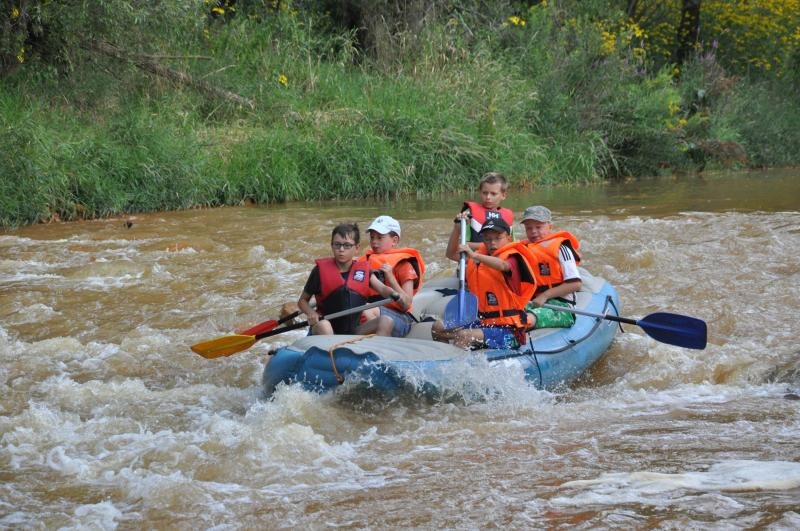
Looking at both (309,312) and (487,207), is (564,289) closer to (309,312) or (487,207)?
(487,207)

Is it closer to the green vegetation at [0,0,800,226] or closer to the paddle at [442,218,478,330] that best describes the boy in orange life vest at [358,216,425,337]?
the paddle at [442,218,478,330]

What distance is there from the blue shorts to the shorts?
43 cm

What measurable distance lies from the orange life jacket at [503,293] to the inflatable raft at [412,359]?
0.15 metres

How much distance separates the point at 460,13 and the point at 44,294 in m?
11.1

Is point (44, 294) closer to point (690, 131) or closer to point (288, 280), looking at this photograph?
point (288, 280)

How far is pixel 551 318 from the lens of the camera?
5562mm

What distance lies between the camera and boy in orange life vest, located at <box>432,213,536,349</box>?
5.17 meters

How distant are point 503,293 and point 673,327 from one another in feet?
2.99

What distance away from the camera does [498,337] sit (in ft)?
17.0

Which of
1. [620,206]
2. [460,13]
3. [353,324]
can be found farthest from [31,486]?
[460,13]

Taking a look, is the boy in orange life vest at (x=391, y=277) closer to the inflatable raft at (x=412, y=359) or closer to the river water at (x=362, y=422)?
the inflatable raft at (x=412, y=359)

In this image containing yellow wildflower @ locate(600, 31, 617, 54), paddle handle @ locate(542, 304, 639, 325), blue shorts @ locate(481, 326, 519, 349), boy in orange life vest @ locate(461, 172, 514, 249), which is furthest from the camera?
yellow wildflower @ locate(600, 31, 617, 54)

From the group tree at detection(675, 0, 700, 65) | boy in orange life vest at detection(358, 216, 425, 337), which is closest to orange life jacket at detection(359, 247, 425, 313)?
boy in orange life vest at detection(358, 216, 425, 337)

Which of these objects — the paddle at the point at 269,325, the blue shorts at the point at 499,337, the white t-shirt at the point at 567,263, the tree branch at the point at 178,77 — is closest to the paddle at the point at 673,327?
the white t-shirt at the point at 567,263
